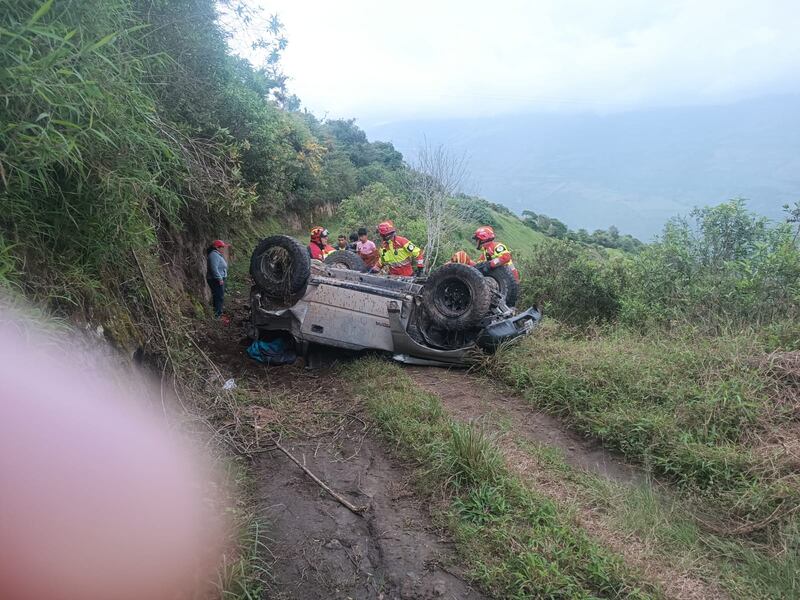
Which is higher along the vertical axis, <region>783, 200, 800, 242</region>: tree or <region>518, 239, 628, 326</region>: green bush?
<region>783, 200, 800, 242</region>: tree

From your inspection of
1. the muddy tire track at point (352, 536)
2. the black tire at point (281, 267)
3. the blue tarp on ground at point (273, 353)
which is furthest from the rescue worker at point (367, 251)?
the muddy tire track at point (352, 536)

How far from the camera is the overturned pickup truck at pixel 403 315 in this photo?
6.43 meters

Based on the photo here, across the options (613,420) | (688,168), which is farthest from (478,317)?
(688,168)

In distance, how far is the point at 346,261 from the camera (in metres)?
9.21

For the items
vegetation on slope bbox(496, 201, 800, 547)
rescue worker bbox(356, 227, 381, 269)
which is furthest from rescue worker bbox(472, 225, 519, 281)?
rescue worker bbox(356, 227, 381, 269)

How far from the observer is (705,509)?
144 inches

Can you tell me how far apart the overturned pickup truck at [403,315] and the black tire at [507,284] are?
3.27 feet

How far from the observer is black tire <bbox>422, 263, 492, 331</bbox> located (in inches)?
250

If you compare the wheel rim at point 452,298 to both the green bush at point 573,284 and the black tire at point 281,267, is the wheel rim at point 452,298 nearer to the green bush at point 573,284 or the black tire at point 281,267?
the black tire at point 281,267

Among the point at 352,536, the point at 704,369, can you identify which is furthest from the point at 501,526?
the point at 704,369

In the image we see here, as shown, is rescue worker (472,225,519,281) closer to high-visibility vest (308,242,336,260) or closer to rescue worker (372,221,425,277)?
rescue worker (372,221,425,277)

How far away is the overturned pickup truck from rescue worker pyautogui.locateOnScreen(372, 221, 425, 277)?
2.41 m

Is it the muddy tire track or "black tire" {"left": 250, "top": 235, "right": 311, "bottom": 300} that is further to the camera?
"black tire" {"left": 250, "top": 235, "right": 311, "bottom": 300}

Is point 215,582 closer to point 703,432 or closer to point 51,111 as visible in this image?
point 51,111
